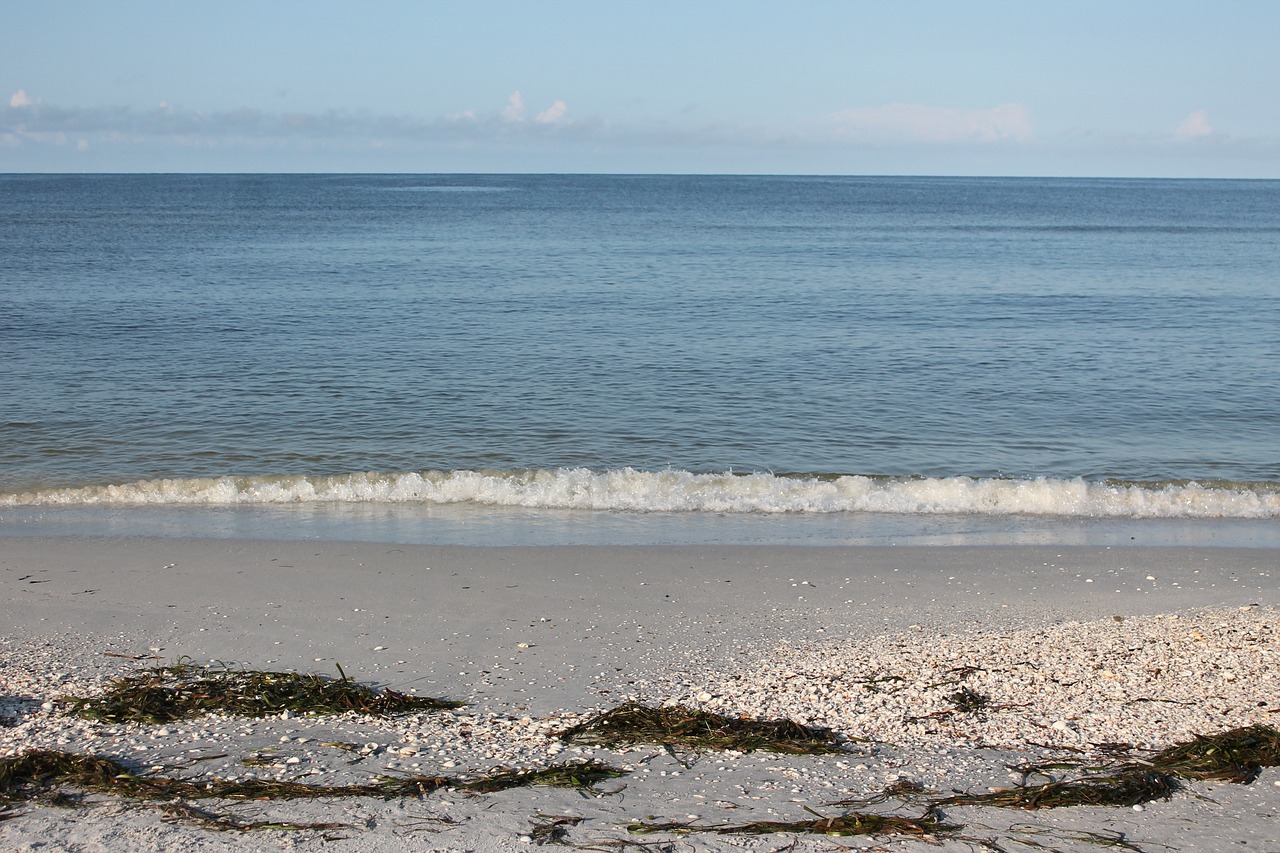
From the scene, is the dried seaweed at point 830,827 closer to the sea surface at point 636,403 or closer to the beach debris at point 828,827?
the beach debris at point 828,827

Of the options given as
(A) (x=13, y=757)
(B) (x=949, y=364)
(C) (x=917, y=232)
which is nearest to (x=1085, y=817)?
(A) (x=13, y=757)

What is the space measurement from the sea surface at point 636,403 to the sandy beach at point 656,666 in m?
1.37

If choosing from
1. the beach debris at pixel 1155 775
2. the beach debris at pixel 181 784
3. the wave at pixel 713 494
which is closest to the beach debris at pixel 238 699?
the beach debris at pixel 181 784

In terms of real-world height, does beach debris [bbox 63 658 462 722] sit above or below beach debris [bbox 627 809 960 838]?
below

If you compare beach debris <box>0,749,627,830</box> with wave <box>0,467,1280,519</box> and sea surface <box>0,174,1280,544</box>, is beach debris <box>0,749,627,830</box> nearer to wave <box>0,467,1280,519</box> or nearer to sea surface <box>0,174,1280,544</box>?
sea surface <box>0,174,1280,544</box>

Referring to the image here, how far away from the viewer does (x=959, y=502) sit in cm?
1184

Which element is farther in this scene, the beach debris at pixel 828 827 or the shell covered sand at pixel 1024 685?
the shell covered sand at pixel 1024 685

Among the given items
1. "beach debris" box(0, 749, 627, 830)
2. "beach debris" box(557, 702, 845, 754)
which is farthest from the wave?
"beach debris" box(0, 749, 627, 830)

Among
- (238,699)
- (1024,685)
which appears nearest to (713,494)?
(1024,685)

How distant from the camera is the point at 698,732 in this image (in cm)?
541

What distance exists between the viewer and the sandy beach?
4582 mm

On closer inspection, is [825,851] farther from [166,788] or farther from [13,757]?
[13,757]

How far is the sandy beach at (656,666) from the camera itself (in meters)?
4.58

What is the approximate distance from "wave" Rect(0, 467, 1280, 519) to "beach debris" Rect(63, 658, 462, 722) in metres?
5.74
